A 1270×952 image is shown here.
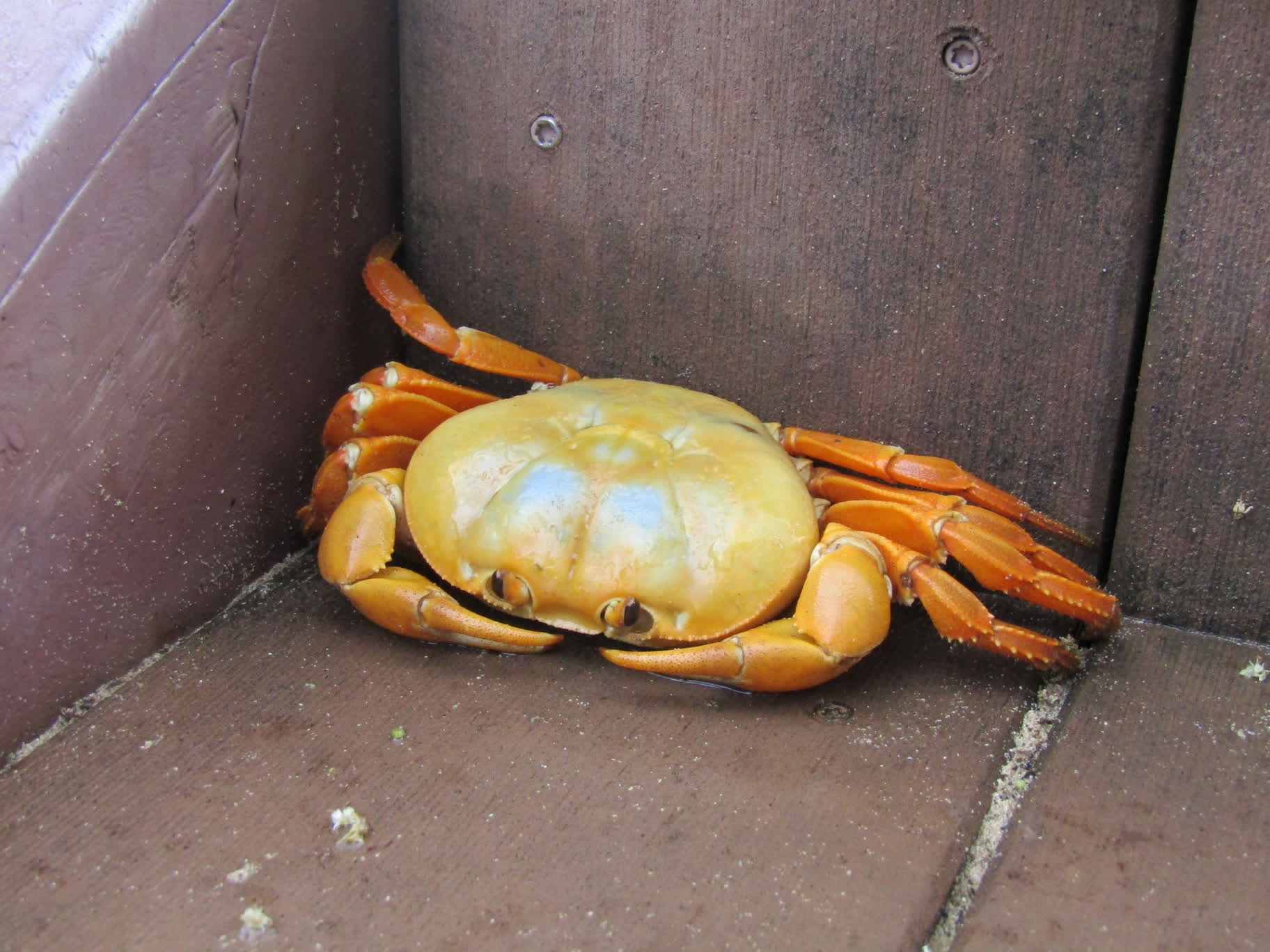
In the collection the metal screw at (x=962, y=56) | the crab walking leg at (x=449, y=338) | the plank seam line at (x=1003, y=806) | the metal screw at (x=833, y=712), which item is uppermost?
the metal screw at (x=962, y=56)

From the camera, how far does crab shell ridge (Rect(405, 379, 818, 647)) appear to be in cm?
254

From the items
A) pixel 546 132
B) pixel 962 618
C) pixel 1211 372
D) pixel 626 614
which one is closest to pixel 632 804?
pixel 626 614

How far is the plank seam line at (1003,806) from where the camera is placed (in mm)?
2018

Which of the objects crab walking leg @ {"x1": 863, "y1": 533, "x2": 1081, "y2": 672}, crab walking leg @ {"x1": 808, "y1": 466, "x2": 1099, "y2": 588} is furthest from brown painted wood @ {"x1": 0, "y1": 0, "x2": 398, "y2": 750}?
crab walking leg @ {"x1": 863, "y1": 533, "x2": 1081, "y2": 672}

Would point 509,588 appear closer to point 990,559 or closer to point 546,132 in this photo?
point 990,559

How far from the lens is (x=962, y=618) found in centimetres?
254

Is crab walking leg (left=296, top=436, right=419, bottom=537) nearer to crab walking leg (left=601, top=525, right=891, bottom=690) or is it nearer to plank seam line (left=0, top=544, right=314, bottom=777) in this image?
plank seam line (left=0, top=544, right=314, bottom=777)

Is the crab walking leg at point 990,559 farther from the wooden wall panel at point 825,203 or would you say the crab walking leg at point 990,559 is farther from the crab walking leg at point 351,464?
the crab walking leg at point 351,464

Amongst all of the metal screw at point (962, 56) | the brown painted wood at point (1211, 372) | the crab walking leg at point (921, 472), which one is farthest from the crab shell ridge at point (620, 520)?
the metal screw at point (962, 56)

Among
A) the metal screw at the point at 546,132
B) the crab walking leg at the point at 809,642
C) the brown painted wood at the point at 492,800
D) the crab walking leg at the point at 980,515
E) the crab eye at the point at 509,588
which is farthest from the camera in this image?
the metal screw at the point at 546,132

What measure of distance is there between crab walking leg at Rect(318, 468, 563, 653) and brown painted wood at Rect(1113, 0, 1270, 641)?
1.43m

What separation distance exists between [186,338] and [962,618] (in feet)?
5.91

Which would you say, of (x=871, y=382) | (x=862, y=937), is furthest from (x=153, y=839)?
(x=871, y=382)

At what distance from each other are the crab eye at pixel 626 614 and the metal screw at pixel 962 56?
1375mm
